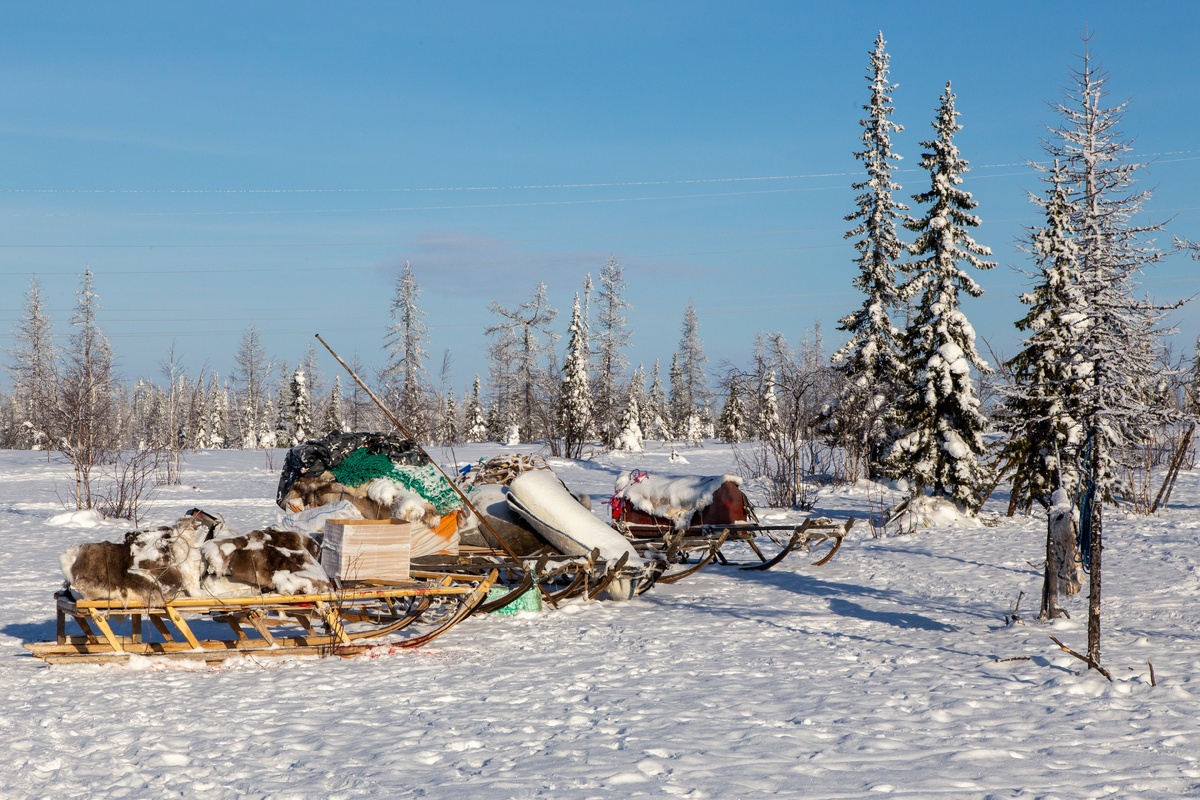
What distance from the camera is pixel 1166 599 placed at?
10109 millimetres

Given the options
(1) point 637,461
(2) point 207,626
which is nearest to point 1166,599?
(2) point 207,626

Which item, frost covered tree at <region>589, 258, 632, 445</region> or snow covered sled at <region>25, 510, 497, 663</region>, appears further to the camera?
frost covered tree at <region>589, 258, 632, 445</region>

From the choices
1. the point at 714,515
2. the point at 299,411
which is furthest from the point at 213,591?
the point at 299,411

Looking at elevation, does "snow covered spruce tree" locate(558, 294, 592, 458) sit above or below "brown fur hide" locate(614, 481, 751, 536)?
above

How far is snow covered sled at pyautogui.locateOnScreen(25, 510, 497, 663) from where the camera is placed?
24.3 ft

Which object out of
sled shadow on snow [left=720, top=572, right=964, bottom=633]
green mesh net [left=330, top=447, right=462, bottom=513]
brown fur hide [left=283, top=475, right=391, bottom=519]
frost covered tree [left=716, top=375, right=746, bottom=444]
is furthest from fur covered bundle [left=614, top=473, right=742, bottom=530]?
frost covered tree [left=716, top=375, right=746, bottom=444]

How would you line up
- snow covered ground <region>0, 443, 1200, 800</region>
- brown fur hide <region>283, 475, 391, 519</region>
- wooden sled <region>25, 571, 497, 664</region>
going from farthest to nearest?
brown fur hide <region>283, 475, 391, 519</region> < wooden sled <region>25, 571, 497, 664</region> < snow covered ground <region>0, 443, 1200, 800</region>

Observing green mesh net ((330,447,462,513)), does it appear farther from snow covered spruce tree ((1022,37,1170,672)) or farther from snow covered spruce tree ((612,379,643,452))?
snow covered spruce tree ((612,379,643,452))

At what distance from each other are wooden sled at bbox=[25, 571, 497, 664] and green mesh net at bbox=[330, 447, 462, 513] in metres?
2.57

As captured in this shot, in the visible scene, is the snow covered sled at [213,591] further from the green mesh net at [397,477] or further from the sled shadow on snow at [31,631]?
the green mesh net at [397,477]

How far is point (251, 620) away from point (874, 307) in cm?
2195

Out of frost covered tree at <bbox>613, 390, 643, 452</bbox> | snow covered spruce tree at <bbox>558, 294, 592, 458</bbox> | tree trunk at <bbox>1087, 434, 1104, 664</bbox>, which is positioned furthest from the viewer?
snow covered spruce tree at <bbox>558, 294, 592, 458</bbox>

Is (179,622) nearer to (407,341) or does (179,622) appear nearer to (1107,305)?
(1107,305)

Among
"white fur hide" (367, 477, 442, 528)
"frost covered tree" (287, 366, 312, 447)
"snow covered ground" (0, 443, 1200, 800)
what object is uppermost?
"frost covered tree" (287, 366, 312, 447)
